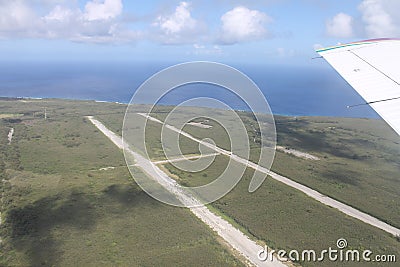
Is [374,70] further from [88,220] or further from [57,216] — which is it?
[57,216]

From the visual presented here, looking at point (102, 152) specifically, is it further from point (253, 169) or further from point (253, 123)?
point (253, 123)

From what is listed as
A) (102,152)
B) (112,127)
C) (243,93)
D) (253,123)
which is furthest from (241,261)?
(253,123)

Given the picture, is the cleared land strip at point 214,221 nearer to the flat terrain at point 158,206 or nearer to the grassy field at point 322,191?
the flat terrain at point 158,206

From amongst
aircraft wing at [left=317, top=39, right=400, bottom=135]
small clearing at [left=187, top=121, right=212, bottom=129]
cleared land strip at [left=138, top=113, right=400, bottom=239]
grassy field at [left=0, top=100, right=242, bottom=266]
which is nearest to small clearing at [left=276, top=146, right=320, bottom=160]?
cleared land strip at [left=138, top=113, right=400, bottom=239]

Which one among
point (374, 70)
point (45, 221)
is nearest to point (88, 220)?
point (45, 221)

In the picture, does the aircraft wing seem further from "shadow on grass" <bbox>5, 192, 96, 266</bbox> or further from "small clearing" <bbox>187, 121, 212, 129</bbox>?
"small clearing" <bbox>187, 121, 212, 129</bbox>

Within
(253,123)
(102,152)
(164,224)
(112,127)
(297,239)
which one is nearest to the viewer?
(297,239)

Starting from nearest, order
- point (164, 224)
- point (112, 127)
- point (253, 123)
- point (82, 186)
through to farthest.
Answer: point (164, 224), point (82, 186), point (112, 127), point (253, 123)
